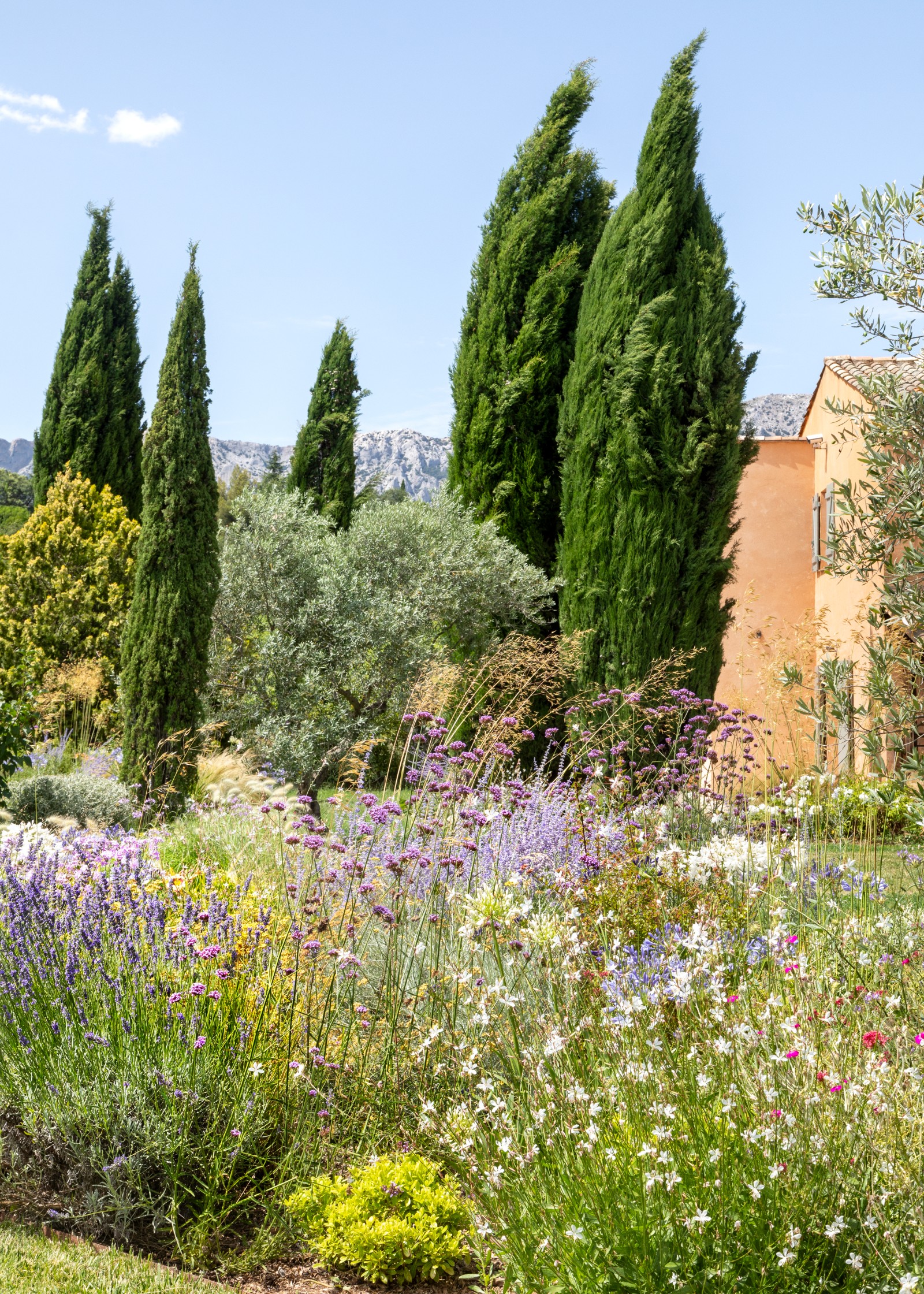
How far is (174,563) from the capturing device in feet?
31.3

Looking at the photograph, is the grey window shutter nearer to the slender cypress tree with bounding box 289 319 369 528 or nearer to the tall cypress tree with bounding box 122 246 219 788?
the slender cypress tree with bounding box 289 319 369 528

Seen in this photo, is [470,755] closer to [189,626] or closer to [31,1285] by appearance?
[31,1285]

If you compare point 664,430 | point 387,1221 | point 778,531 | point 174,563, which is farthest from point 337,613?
point 778,531

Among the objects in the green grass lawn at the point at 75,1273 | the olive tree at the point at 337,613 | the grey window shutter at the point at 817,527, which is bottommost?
the green grass lawn at the point at 75,1273

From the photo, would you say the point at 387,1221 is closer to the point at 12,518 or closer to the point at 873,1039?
the point at 873,1039

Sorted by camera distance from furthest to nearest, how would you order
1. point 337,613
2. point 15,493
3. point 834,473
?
point 15,493
point 834,473
point 337,613

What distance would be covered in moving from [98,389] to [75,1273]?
55.3 feet

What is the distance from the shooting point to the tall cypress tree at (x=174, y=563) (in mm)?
9461

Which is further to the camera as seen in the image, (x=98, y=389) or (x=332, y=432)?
(x=98, y=389)

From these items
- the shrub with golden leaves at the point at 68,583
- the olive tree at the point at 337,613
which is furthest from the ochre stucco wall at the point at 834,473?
the shrub with golden leaves at the point at 68,583

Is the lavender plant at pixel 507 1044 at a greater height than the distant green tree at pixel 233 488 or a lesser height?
lesser

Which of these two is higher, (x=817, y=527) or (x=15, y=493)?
(x=15, y=493)

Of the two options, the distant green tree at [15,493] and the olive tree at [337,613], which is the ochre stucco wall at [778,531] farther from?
the distant green tree at [15,493]

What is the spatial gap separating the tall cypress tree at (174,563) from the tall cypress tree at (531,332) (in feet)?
11.7
